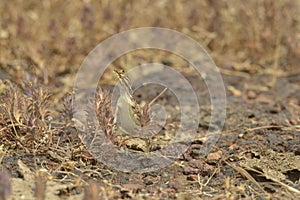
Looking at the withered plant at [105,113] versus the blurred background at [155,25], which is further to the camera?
the blurred background at [155,25]

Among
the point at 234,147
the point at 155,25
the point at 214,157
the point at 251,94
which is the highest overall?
the point at 155,25

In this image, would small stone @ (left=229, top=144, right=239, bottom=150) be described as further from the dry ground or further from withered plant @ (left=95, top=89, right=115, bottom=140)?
withered plant @ (left=95, top=89, right=115, bottom=140)

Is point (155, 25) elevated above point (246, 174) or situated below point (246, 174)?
above

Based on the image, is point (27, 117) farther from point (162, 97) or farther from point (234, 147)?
point (162, 97)

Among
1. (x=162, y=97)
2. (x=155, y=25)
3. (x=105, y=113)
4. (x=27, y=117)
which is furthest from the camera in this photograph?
(x=155, y=25)

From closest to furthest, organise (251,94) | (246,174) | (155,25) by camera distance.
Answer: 1. (246,174)
2. (251,94)
3. (155,25)

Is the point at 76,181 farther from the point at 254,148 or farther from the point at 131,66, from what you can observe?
the point at 131,66

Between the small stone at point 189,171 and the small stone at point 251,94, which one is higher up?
the small stone at point 251,94

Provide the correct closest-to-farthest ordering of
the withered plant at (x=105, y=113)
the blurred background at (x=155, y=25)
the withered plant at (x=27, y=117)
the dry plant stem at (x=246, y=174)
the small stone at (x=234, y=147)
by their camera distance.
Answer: the dry plant stem at (x=246, y=174), the withered plant at (x=105, y=113), the withered plant at (x=27, y=117), the small stone at (x=234, y=147), the blurred background at (x=155, y=25)

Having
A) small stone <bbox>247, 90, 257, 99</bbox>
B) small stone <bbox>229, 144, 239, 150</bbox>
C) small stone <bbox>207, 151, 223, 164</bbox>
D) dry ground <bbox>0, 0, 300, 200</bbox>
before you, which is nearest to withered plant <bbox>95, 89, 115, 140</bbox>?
dry ground <bbox>0, 0, 300, 200</bbox>

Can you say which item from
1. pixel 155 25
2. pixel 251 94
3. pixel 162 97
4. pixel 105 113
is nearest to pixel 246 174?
pixel 105 113

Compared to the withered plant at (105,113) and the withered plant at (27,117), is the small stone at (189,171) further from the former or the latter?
the withered plant at (27,117)

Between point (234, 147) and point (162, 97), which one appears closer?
point (234, 147)

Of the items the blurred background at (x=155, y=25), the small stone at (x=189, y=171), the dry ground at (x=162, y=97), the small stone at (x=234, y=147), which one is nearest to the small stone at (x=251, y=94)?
the dry ground at (x=162, y=97)
